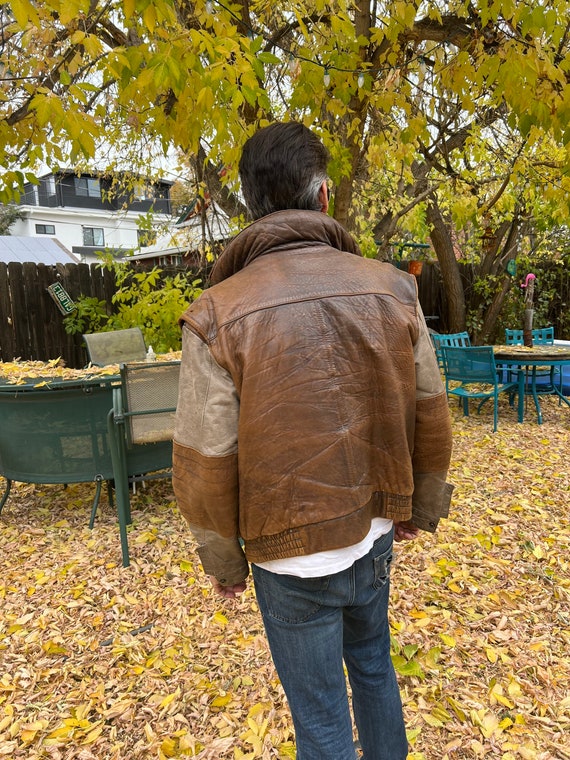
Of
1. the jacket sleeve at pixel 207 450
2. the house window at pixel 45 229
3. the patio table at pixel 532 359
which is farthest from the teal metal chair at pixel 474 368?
the house window at pixel 45 229

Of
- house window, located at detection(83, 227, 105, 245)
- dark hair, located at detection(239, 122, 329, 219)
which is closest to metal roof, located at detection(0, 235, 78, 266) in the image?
house window, located at detection(83, 227, 105, 245)

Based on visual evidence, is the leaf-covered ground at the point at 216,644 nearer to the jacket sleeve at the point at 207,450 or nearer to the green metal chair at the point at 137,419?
the green metal chair at the point at 137,419

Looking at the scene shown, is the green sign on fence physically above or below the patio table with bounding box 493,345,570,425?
above

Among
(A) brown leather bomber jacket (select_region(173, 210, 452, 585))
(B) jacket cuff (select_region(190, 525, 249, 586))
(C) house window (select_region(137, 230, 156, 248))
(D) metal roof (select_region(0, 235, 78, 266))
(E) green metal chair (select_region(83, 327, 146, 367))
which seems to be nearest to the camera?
(A) brown leather bomber jacket (select_region(173, 210, 452, 585))

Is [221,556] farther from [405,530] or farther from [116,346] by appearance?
[116,346]

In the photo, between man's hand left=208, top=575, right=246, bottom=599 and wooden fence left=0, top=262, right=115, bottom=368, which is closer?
man's hand left=208, top=575, right=246, bottom=599

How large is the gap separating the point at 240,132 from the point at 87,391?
5.91 ft

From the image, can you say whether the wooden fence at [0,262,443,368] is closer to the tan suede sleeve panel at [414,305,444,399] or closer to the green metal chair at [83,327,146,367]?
the green metal chair at [83,327,146,367]

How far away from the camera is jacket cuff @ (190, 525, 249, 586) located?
45.1 inches

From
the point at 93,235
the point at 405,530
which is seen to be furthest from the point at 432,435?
the point at 93,235

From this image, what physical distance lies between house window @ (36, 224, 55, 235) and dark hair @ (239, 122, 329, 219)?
32.9 metres

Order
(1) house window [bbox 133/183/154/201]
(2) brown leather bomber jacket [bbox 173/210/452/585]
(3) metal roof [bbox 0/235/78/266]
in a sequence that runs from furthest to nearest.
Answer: (3) metal roof [bbox 0/235/78/266] → (1) house window [bbox 133/183/154/201] → (2) brown leather bomber jacket [bbox 173/210/452/585]

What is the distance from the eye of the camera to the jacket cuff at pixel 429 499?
52.0 inches

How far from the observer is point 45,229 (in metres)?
29.9
